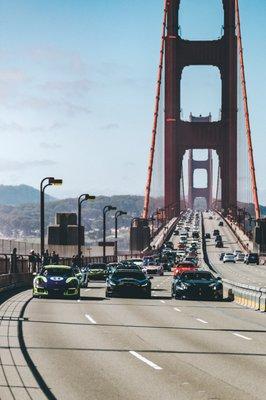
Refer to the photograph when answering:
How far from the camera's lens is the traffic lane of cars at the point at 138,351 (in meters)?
12.7

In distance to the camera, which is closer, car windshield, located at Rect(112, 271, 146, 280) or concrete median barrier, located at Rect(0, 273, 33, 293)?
car windshield, located at Rect(112, 271, 146, 280)

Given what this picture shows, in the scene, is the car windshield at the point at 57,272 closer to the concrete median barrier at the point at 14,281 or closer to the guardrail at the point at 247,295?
the concrete median barrier at the point at 14,281

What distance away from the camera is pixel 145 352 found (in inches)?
665

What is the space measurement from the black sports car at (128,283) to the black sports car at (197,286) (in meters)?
1.45

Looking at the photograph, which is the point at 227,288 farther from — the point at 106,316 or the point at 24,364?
the point at 24,364

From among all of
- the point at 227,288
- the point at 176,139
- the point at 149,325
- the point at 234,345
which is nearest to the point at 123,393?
the point at 234,345

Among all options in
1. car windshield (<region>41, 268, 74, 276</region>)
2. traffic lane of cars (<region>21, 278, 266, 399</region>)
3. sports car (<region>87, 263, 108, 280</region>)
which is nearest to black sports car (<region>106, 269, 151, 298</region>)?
car windshield (<region>41, 268, 74, 276</region>)

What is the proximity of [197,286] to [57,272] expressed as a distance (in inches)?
216

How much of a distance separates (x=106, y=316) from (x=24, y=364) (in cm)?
1240

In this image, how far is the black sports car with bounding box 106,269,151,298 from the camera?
37.3 metres

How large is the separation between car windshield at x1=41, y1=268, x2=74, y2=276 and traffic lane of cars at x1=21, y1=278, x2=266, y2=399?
6.58m

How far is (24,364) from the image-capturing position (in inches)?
569

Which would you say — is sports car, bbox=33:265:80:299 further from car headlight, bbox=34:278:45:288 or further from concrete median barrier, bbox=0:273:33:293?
concrete median barrier, bbox=0:273:33:293

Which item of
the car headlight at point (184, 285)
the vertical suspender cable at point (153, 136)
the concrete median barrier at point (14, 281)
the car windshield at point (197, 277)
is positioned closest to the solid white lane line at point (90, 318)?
the car headlight at point (184, 285)
